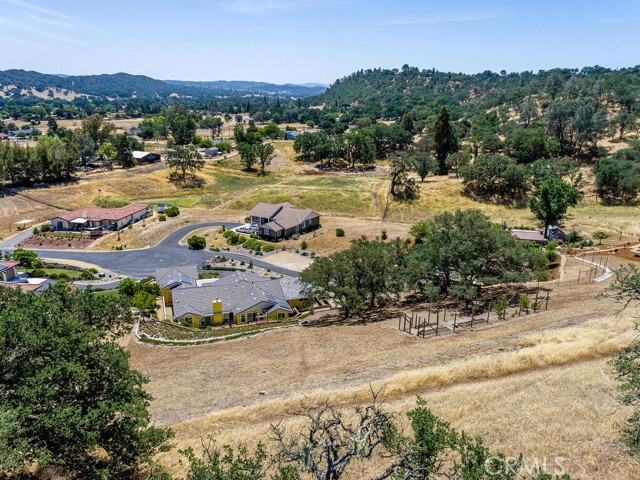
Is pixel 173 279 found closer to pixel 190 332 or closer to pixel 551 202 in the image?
pixel 190 332

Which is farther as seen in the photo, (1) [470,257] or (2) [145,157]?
(2) [145,157]

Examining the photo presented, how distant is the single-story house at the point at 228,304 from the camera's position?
50875mm

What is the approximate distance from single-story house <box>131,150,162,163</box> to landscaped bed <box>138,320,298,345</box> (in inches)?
3909

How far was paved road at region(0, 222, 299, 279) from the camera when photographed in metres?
68.1

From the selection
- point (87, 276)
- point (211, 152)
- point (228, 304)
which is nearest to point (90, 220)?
point (87, 276)

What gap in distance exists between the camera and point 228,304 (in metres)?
52.5

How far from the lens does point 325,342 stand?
39281mm

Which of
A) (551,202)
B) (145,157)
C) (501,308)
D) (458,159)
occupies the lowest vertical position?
(501,308)

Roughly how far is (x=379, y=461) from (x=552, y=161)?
3774 inches

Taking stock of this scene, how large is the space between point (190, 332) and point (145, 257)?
31290 mm

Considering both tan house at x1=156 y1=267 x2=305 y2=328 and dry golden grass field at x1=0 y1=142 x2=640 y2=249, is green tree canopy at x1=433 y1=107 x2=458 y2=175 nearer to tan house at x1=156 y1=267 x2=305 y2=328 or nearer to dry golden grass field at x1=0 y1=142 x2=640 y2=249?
dry golden grass field at x1=0 y1=142 x2=640 y2=249

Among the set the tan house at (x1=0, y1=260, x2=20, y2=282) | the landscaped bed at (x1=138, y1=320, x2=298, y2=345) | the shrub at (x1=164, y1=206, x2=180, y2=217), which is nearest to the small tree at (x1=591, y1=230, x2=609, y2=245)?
the landscaped bed at (x1=138, y1=320, x2=298, y2=345)

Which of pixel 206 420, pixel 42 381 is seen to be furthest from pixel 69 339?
pixel 206 420

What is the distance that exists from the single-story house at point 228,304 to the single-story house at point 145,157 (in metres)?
94.8
